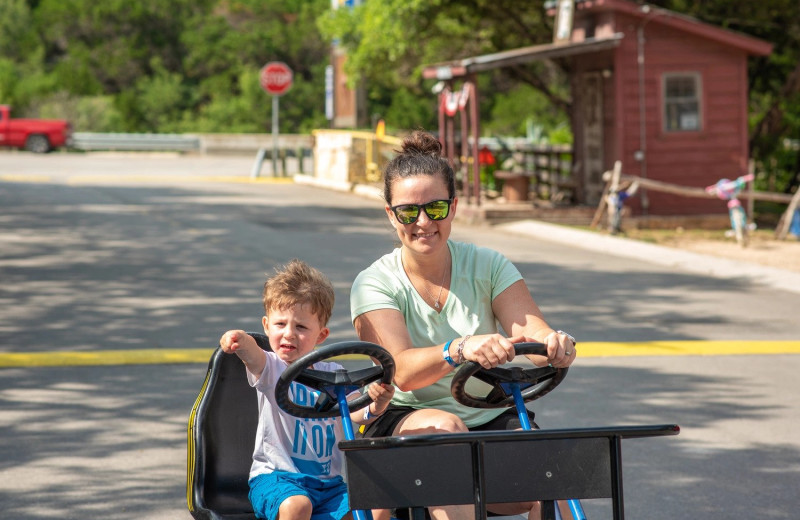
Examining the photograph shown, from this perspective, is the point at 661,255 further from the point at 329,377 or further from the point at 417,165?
the point at 329,377

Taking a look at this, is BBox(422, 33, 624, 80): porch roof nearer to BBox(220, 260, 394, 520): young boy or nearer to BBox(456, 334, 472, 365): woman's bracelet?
BBox(220, 260, 394, 520): young boy

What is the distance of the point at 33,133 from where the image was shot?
1633 inches

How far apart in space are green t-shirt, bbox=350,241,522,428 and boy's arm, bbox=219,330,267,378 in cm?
32

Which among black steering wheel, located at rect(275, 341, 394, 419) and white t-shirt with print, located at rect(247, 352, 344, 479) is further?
white t-shirt with print, located at rect(247, 352, 344, 479)

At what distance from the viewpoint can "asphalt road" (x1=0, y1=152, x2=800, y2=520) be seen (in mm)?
5719

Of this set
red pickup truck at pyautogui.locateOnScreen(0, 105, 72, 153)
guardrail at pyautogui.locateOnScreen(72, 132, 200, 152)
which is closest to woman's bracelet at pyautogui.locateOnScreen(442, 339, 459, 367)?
red pickup truck at pyautogui.locateOnScreen(0, 105, 72, 153)

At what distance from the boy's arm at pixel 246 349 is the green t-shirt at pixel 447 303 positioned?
12.6 inches

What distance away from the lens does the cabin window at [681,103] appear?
790 inches

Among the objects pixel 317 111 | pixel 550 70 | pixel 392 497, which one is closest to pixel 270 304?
pixel 392 497

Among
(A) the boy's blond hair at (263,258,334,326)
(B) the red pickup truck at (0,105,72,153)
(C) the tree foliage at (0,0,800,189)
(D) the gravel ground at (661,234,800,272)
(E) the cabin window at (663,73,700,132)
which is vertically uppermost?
(C) the tree foliage at (0,0,800,189)

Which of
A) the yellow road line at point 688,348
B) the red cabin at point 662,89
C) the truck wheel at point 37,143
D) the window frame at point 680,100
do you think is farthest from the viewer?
the truck wheel at point 37,143

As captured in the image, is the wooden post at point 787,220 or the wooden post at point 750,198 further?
the wooden post at point 750,198

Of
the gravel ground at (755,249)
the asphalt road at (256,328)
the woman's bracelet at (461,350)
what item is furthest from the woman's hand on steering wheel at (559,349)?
the gravel ground at (755,249)

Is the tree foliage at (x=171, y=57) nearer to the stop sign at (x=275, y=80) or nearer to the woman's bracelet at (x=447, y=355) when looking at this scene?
the stop sign at (x=275, y=80)
